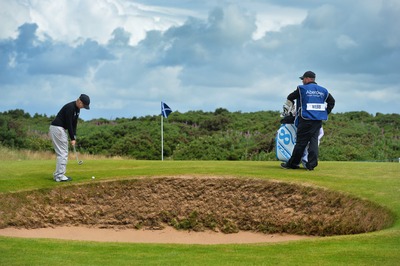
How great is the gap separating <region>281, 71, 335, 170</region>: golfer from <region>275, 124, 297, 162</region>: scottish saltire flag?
0.63 metres

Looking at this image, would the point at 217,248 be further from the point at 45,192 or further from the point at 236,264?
the point at 45,192

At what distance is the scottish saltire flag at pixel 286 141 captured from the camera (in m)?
20.6

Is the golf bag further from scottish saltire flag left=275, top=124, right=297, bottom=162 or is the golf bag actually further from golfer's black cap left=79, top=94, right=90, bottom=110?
golfer's black cap left=79, top=94, right=90, bottom=110

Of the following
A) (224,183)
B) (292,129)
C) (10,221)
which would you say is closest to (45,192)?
(10,221)

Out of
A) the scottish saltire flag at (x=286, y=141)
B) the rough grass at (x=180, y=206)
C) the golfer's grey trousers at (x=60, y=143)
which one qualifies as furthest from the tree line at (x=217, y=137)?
the golfer's grey trousers at (x=60, y=143)

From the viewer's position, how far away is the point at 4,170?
2123 cm

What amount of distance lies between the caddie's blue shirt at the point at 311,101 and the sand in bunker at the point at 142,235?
12.5 ft

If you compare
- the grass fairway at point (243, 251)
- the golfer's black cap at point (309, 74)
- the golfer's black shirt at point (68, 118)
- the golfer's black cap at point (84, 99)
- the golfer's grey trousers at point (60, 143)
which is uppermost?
the golfer's black cap at point (309, 74)

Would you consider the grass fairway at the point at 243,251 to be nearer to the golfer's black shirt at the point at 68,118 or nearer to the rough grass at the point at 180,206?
the rough grass at the point at 180,206

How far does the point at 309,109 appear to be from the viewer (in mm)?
19500

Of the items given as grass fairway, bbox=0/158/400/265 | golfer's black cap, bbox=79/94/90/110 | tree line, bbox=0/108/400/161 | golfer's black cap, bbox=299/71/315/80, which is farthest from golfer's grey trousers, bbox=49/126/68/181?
tree line, bbox=0/108/400/161

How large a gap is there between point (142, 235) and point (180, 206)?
51.0 inches

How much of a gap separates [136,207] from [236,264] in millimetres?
8250

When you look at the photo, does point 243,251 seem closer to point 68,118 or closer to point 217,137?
point 68,118
